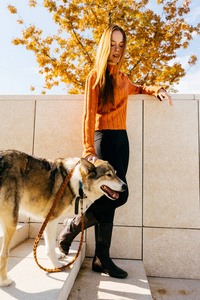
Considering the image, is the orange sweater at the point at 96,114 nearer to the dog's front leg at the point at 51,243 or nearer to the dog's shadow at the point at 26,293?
the dog's front leg at the point at 51,243

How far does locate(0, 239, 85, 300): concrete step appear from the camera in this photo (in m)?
1.83

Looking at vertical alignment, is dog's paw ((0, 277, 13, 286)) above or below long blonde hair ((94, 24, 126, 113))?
below

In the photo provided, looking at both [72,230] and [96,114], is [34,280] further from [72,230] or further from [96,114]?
[96,114]

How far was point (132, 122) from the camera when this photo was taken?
136 inches

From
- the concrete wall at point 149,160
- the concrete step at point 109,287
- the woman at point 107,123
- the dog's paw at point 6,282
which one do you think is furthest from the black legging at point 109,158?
the dog's paw at point 6,282

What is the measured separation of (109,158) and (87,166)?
0.31 meters

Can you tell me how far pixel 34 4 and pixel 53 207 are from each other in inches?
405

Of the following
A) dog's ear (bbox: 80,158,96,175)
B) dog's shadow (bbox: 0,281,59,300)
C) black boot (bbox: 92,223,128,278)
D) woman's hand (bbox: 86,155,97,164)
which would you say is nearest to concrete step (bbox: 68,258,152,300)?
black boot (bbox: 92,223,128,278)

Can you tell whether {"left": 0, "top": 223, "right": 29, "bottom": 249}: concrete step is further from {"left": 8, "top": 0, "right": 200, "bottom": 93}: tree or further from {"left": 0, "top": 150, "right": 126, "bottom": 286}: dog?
{"left": 8, "top": 0, "right": 200, "bottom": 93}: tree

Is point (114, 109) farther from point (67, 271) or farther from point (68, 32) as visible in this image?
point (68, 32)

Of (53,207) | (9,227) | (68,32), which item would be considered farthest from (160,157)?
(68,32)

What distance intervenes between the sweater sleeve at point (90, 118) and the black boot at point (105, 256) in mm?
900

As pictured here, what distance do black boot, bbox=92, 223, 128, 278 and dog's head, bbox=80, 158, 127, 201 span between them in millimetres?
409

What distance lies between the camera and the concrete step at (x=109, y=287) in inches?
86.9
